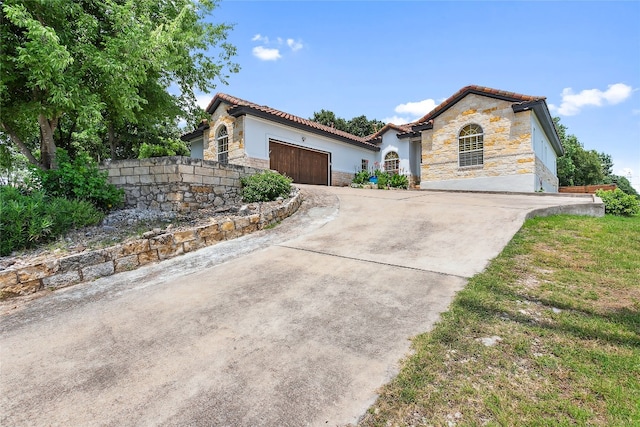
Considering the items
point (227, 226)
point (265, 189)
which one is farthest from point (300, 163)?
point (227, 226)

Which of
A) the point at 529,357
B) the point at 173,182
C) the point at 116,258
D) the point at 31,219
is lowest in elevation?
the point at 529,357

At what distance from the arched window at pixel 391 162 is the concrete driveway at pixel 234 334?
14597mm

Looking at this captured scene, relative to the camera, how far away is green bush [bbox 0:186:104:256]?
471 centimetres

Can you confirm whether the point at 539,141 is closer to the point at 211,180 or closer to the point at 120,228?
the point at 211,180

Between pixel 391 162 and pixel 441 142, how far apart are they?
425cm

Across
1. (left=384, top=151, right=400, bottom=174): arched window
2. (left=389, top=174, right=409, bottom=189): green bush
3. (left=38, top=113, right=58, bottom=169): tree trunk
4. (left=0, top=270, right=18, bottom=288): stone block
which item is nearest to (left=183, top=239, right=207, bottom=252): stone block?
(left=0, top=270, right=18, bottom=288): stone block

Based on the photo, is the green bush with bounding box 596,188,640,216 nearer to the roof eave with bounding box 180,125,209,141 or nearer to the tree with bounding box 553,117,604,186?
the roof eave with bounding box 180,125,209,141

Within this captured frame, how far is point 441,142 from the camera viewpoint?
15922 mm

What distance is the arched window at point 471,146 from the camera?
14766 mm

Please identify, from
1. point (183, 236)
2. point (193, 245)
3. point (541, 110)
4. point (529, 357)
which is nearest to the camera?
point (529, 357)

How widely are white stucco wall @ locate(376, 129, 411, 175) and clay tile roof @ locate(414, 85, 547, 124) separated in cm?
254

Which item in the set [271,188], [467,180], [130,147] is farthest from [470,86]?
[130,147]

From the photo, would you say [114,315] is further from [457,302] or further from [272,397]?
[457,302]

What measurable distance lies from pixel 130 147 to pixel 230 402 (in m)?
19.1
